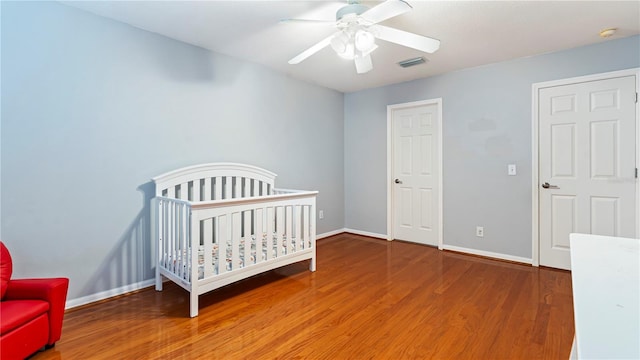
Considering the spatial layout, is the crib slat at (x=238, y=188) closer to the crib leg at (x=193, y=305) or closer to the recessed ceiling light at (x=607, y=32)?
the crib leg at (x=193, y=305)

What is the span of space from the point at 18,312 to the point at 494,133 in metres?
4.19

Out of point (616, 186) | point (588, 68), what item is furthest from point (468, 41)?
point (616, 186)

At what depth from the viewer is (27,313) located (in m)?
1.60

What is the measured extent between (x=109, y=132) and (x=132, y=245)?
95cm

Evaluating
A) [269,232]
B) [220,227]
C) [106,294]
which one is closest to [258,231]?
[269,232]

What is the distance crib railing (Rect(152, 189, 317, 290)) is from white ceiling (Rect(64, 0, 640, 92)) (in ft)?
4.70

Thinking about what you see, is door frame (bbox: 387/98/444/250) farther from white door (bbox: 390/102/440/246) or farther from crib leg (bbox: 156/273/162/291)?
→ crib leg (bbox: 156/273/162/291)

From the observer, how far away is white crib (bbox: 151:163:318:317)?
220 centimetres

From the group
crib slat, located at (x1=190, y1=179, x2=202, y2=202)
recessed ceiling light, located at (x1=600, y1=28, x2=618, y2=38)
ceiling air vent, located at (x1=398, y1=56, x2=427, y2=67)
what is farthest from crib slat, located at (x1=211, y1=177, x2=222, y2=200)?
recessed ceiling light, located at (x1=600, y1=28, x2=618, y2=38)

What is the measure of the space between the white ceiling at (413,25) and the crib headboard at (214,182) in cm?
119

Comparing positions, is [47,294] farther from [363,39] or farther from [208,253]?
[363,39]

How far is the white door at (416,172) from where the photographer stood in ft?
13.0

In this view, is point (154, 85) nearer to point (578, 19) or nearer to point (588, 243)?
point (588, 243)

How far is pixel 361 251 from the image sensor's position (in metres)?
3.79
